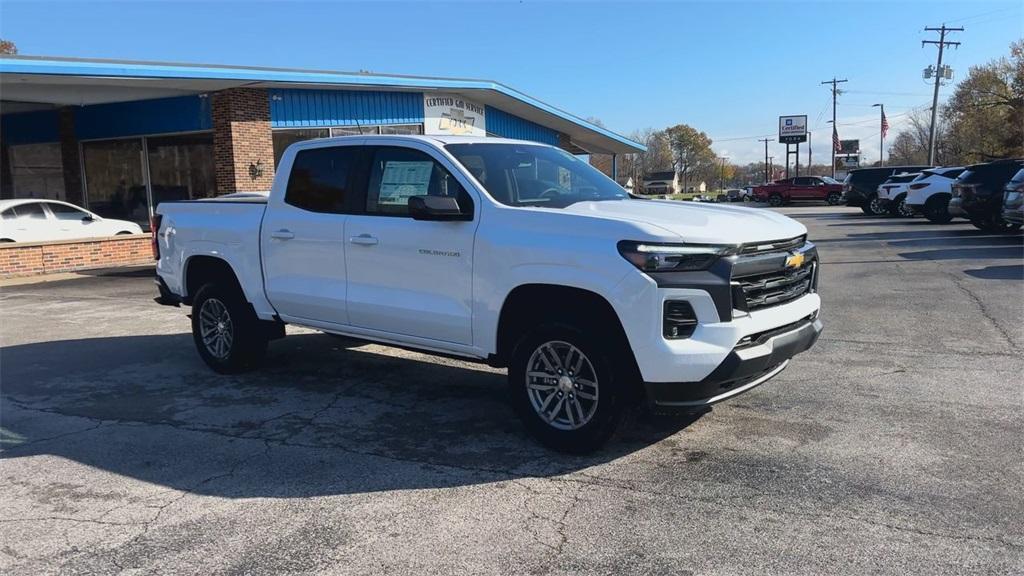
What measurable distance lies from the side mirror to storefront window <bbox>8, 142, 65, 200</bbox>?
2116 cm

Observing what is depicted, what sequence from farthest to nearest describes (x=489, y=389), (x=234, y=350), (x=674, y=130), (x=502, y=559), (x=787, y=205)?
1. (x=674, y=130)
2. (x=787, y=205)
3. (x=234, y=350)
4. (x=489, y=389)
5. (x=502, y=559)

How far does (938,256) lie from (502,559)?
1300 centimetres

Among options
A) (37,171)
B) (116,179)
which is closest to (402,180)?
(116,179)

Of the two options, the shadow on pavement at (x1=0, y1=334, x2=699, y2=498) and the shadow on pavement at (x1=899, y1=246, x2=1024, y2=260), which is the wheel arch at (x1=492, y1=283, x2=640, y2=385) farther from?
the shadow on pavement at (x1=899, y1=246, x2=1024, y2=260)

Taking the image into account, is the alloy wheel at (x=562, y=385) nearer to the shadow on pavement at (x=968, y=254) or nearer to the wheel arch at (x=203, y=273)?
the wheel arch at (x=203, y=273)

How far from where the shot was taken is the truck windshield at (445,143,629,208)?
506cm

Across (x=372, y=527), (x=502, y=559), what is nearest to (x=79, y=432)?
(x=372, y=527)

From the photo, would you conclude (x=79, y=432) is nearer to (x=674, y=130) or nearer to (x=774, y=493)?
(x=774, y=493)

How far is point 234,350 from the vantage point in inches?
259

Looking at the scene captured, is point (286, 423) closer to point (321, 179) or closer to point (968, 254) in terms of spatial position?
point (321, 179)

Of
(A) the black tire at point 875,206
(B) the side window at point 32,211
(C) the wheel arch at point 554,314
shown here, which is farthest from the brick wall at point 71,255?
(A) the black tire at point 875,206

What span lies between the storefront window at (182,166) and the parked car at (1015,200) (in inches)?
687

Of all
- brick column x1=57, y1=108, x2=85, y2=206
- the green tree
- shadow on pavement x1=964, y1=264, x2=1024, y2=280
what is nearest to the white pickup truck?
shadow on pavement x1=964, y1=264, x2=1024, y2=280

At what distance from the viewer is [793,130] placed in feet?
255
